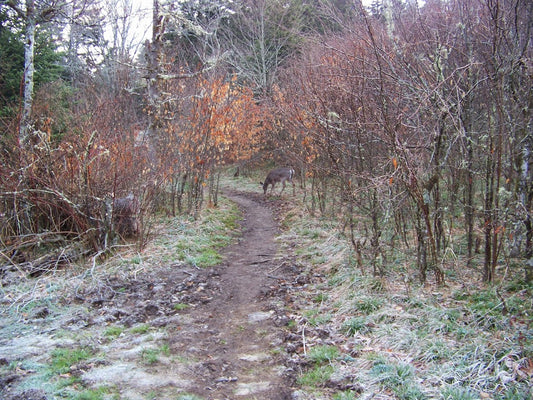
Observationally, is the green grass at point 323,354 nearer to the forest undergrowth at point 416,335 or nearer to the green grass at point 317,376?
the forest undergrowth at point 416,335

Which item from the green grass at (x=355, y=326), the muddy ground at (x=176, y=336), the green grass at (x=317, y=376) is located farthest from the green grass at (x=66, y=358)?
the green grass at (x=355, y=326)

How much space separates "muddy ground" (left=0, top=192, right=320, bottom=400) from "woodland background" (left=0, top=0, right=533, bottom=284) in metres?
1.52

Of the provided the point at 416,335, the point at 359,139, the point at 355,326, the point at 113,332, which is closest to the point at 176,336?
the point at 113,332

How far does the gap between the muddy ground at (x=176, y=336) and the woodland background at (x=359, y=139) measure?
1.52m

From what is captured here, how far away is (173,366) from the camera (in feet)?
13.4

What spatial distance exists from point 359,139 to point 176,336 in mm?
3871

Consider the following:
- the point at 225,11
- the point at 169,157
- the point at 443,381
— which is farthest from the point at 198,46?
the point at 443,381

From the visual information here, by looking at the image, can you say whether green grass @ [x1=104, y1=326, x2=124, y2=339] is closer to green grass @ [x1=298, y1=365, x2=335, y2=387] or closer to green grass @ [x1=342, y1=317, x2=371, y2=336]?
green grass @ [x1=298, y1=365, x2=335, y2=387]

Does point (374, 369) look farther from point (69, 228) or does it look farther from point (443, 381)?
point (69, 228)

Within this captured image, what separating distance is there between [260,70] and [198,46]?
3740mm

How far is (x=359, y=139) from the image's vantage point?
6207mm

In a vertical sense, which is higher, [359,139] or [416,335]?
[359,139]

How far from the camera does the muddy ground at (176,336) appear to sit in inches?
148

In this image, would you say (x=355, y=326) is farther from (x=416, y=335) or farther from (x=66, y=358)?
(x=66, y=358)
